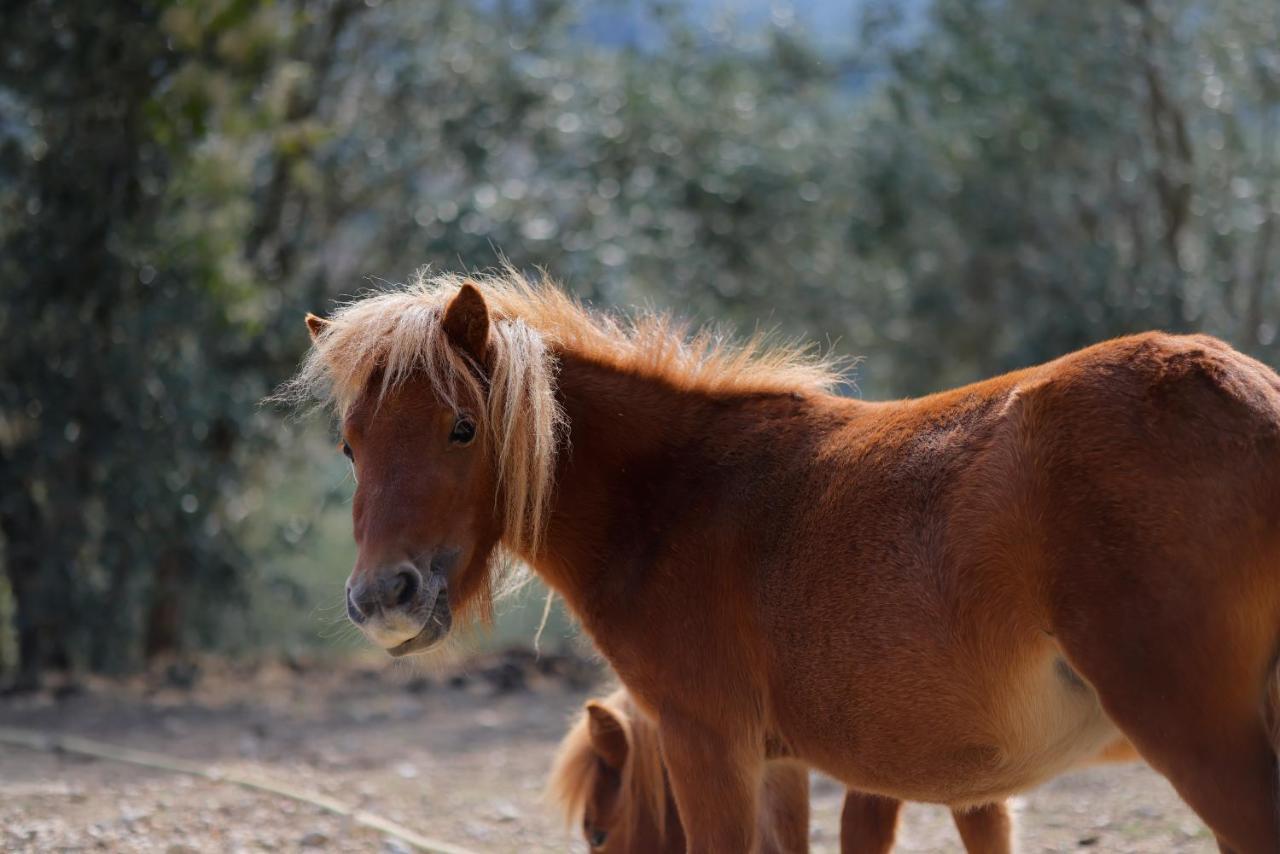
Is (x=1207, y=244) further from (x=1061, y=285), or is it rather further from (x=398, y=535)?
(x=398, y=535)

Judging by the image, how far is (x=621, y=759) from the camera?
15.3ft

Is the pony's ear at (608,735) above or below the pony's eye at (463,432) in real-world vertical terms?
below

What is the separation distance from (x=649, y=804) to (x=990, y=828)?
1.18 metres

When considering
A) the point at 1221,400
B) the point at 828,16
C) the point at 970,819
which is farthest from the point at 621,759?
the point at 828,16

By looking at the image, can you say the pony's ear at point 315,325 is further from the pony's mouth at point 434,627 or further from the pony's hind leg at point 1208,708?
the pony's hind leg at point 1208,708

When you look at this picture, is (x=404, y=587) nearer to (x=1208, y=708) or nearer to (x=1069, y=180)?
(x=1208, y=708)

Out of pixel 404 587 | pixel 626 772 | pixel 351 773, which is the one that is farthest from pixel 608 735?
pixel 351 773

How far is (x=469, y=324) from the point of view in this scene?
368 cm

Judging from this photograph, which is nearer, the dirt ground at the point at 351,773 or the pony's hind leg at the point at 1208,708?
the pony's hind leg at the point at 1208,708

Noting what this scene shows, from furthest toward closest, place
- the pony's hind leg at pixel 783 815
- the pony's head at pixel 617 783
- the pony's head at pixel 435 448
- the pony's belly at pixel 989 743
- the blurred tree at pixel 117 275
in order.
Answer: the blurred tree at pixel 117 275 < the pony's head at pixel 617 783 < the pony's hind leg at pixel 783 815 < the pony's head at pixel 435 448 < the pony's belly at pixel 989 743

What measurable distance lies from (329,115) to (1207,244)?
25.9 ft

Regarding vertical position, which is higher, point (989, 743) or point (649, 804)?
point (989, 743)

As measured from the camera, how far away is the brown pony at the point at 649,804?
4.21 m

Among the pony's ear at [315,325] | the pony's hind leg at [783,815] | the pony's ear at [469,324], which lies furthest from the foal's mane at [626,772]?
the pony's ear at [315,325]
